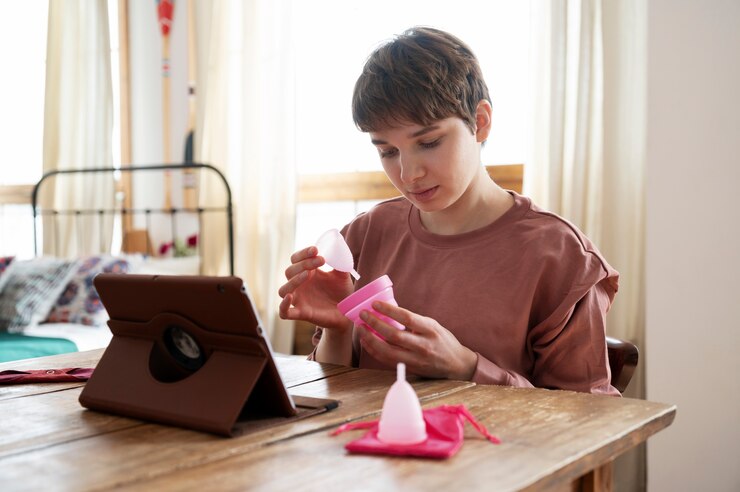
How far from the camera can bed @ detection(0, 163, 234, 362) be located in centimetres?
322

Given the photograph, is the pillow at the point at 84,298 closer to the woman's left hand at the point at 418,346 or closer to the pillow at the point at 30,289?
the pillow at the point at 30,289

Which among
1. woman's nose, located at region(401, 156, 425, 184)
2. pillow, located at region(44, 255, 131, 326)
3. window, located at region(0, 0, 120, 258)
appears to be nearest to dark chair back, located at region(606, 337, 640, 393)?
woman's nose, located at region(401, 156, 425, 184)

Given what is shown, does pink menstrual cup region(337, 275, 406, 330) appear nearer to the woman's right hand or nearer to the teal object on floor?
the woman's right hand

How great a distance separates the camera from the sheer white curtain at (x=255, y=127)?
3.45m

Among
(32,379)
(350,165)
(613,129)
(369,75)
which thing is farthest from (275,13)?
(32,379)

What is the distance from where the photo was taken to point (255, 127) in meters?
3.53

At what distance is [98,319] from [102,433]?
2468 mm

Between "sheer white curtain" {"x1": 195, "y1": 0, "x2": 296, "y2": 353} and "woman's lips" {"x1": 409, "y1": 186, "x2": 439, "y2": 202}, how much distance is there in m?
2.07

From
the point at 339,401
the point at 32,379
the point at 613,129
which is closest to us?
the point at 339,401

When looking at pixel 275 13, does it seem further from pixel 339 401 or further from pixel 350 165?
pixel 339 401

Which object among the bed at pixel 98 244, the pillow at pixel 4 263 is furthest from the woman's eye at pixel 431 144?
the pillow at pixel 4 263

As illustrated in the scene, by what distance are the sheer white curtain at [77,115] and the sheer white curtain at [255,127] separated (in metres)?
0.70

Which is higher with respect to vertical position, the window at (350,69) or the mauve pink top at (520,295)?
the window at (350,69)

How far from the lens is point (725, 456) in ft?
6.37
